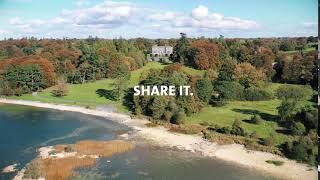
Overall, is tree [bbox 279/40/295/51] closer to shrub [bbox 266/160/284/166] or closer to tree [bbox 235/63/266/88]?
tree [bbox 235/63/266/88]

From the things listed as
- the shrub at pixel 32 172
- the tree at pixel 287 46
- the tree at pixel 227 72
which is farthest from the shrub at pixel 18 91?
the tree at pixel 287 46

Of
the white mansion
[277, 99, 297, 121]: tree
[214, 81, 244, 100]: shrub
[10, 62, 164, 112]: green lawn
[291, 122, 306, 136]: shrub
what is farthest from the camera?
the white mansion

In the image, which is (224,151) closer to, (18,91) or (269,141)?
(269,141)

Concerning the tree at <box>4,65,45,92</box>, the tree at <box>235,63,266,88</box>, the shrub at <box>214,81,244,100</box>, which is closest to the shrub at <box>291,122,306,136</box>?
the shrub at <box>214,81,244,100</box>

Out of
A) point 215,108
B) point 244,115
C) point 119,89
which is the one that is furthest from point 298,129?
point 119,89

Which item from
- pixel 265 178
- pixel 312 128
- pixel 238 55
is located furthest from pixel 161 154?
pixel 238 55

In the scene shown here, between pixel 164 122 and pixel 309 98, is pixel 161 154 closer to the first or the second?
pixel 164 122
